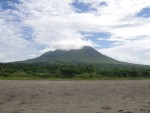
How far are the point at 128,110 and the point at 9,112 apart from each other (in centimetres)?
515

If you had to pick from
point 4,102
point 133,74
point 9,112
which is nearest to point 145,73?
point 133,74

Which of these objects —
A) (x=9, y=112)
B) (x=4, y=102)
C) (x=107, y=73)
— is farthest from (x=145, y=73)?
(x=9, y=112)

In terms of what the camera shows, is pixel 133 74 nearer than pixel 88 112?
No

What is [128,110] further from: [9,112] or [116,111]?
[9,112]

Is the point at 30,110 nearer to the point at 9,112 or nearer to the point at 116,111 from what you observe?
the point at 9,112

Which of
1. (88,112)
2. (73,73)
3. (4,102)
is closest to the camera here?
(88,112)

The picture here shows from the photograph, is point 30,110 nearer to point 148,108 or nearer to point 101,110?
point 101,110

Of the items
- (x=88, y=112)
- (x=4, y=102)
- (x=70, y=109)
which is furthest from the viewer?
(x=4, y=102)

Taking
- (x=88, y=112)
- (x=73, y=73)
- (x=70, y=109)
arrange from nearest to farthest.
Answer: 1. (x=88, y=112)
2. (x=70, y=109)
3. (x=73, y=73)

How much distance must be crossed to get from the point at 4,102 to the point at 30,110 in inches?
157

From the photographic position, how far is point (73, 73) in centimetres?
5369

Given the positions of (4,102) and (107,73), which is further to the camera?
(107,73)

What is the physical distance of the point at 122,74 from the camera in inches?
2148

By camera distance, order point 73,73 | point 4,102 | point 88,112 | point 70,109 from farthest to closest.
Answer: point 73,73 < point 4,102 < point 70,109 < point 88,112
